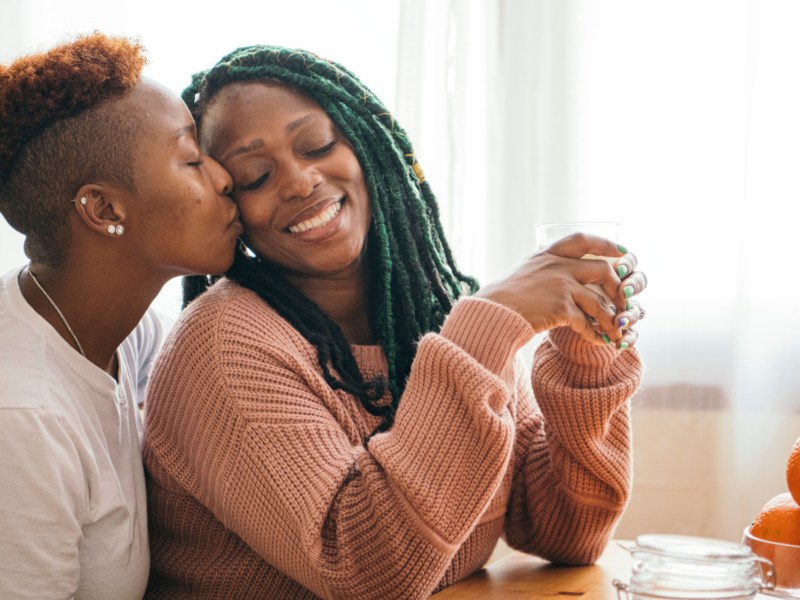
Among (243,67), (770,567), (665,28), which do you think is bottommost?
(770,567)

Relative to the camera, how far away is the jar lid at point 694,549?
81 centimetres

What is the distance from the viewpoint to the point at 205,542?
1455mm

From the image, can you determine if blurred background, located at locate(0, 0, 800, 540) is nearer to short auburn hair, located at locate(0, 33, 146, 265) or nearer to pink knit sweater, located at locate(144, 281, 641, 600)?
pink knit sweater, located at locate(144, 281, 641, 600)

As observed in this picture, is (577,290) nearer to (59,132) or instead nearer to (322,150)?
(322,150)

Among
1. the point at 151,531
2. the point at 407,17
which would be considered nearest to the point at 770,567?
the point at 151,531

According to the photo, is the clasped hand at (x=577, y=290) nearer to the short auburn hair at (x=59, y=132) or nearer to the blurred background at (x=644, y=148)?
the short auburn hair at (x=59, y=132)

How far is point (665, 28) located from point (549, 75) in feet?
0.91

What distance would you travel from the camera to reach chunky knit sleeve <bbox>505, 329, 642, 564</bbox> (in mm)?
1439

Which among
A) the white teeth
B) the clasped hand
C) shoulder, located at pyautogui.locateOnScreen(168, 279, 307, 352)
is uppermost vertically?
the white teeth

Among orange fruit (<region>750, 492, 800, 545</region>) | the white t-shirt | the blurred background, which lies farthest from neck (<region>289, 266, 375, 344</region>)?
the blurred background

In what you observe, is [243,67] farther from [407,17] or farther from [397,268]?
[407,17]

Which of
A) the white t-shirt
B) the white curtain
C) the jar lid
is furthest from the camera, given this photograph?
the white curtain

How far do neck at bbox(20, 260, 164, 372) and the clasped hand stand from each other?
0.49 meters

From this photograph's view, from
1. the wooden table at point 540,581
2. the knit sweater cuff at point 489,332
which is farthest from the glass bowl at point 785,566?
the knit sweater cuff at point 489,332
